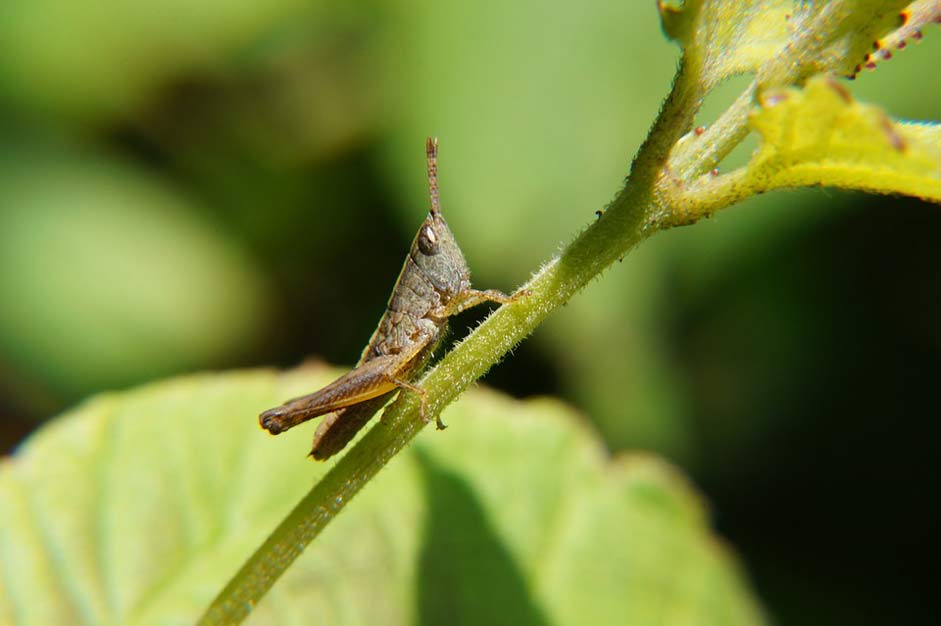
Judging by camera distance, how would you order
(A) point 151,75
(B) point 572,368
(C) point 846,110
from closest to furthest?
(C) point 846,110 < (B) point 572,368 < (A) point 151,75

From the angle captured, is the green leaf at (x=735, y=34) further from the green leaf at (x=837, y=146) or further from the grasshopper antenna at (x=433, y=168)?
the grasshopper antenna at (x=433, y=168)

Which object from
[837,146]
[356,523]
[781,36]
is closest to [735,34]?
[781,36]

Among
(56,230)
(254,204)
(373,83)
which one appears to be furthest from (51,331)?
(373,83)

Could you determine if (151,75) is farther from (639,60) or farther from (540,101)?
(639,60)

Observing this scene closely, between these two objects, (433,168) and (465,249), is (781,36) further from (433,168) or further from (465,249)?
(465,249)

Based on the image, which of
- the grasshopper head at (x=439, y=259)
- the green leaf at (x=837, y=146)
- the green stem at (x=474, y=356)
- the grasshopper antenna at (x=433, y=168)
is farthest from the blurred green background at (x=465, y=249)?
the green leaf at (x=837, y=146)

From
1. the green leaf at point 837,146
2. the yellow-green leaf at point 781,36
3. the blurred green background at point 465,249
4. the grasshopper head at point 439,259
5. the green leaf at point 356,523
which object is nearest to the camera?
the green leaf at point 837,146
